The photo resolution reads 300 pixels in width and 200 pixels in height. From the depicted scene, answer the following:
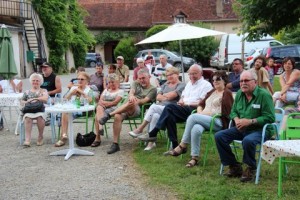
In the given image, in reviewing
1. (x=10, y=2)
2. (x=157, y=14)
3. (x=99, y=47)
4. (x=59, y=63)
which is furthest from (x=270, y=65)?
(x=99, y=47)

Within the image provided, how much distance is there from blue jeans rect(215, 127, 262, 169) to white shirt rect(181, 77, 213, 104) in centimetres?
155

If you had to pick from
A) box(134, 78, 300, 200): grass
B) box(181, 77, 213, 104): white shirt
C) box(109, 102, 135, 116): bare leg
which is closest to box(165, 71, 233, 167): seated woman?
box(134, 78, 300, 200): grass

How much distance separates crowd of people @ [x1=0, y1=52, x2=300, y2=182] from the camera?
18.6ft

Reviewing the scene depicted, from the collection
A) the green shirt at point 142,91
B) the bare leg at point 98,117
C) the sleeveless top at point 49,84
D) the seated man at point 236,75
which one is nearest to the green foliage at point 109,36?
the sleeveless top at point 49,84

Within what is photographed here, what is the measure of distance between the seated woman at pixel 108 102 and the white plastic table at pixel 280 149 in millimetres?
3486

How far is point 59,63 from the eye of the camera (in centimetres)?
2995

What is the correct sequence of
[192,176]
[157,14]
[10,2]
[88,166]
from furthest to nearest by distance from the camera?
[157,14]
[10,2]
[88,166]
[192,176]

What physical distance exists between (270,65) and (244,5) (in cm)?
321

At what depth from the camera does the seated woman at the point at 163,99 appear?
746 centimetres

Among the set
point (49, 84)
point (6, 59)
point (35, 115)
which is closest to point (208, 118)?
point (35, 115)

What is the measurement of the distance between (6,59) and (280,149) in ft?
24.1

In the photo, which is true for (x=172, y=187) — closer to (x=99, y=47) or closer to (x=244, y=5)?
(x=244, y=5)

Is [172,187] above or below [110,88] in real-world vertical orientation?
below

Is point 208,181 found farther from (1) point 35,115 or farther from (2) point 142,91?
(1) point 35,115
